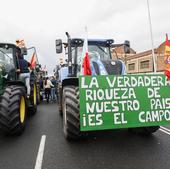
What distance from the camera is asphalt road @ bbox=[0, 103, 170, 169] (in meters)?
4.66

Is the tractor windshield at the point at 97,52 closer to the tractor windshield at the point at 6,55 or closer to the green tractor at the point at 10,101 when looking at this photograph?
the green tractor at the point at 10,101

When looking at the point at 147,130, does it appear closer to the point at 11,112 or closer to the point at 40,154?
the point at 40,154

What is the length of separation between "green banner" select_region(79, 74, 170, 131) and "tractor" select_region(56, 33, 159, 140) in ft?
1.95

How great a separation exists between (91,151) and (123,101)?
4.04ft

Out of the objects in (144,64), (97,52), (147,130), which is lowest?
(147,130)

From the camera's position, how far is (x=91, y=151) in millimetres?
5367

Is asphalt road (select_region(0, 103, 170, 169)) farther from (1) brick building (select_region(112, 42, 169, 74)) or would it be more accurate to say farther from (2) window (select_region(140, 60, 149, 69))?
(2) window (select_region(140, 60, 149, 69))

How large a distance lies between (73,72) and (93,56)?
2.78 feet

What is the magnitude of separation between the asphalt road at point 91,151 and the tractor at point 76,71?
0.36 meters

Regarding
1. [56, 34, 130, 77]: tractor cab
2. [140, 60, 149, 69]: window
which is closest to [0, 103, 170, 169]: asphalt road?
[56, 34, 130, 77]: tractor cab

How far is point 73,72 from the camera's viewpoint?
25.6 ft

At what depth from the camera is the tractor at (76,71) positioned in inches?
217

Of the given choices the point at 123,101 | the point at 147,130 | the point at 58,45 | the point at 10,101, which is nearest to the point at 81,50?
the point at 58,45

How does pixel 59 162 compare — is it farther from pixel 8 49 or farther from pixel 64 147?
pixel 8 49
